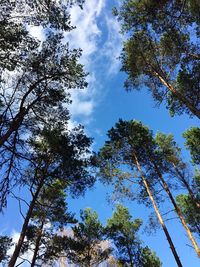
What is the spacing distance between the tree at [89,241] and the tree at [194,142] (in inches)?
315

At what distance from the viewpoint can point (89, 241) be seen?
20.0 meters

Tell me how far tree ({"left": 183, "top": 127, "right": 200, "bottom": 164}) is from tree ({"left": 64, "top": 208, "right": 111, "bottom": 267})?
7996mm

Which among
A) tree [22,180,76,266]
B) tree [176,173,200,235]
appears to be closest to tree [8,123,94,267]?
tree [22,180,76,266]

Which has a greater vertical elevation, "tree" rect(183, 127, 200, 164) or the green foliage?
"tree" rect(183, 127, 200, 164)

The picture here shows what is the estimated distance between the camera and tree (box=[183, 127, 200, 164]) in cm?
1936

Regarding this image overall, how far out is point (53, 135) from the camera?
12664mm

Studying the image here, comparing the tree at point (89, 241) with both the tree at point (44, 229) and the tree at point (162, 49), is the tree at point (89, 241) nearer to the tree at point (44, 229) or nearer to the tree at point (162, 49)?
the tree at point (44, 229)

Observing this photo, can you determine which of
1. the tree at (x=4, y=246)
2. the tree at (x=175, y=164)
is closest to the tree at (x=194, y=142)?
the tree at (x=175, y=164)

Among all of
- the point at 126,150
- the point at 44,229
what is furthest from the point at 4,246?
the point at 126,150

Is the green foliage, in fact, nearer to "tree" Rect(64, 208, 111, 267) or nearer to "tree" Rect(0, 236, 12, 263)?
"tree" Rect(64, 208, 111, 267)

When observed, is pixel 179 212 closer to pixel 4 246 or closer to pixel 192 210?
pixel 192 210

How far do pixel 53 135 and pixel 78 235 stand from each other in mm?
10022

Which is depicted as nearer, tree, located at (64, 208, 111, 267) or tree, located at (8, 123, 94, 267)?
tree, located at (8, 123, 94, 267)

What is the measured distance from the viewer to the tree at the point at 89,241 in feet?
61.4
